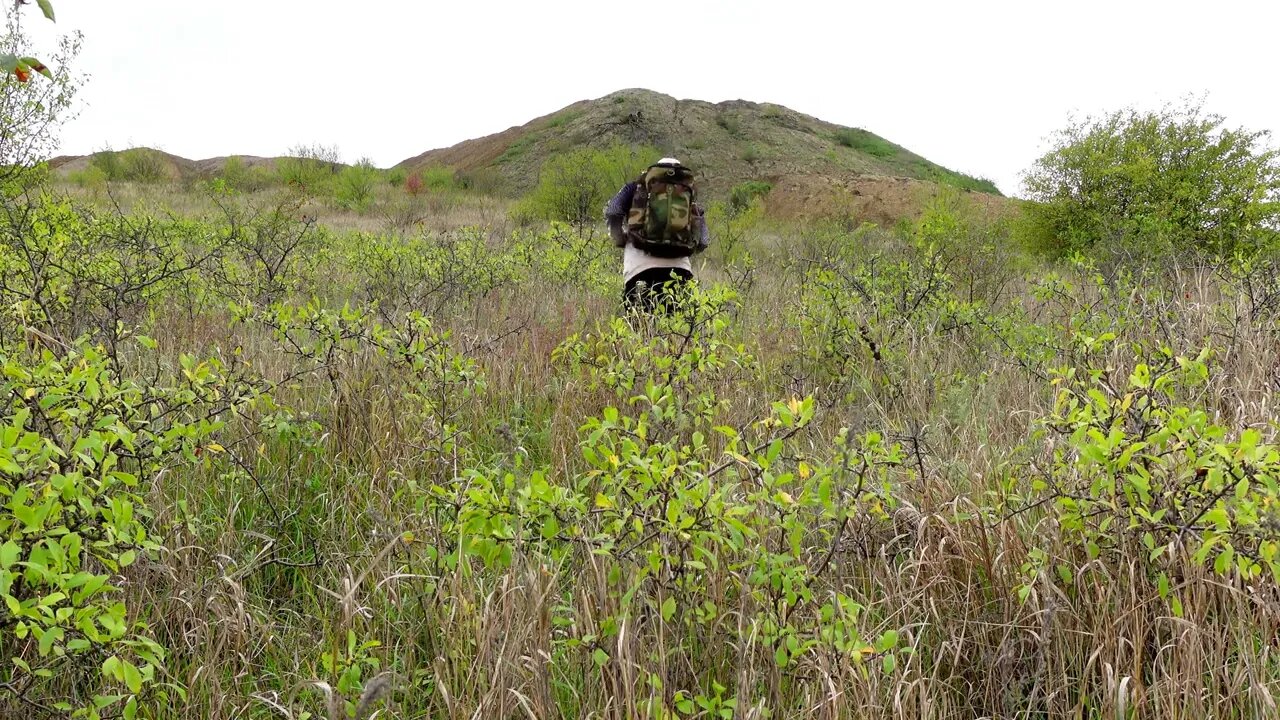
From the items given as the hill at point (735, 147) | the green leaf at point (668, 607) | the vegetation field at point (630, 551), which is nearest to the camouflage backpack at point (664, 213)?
the vegetation field at point (630, 551)

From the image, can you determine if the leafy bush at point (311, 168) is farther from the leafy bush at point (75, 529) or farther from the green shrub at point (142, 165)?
the leafy bush at point (75, 529)

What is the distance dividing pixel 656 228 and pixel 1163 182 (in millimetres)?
9582

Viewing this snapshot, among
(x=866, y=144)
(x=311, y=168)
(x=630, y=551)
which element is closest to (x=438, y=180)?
(x=311, y=168)

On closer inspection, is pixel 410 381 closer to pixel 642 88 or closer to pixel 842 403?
pixel 842 403

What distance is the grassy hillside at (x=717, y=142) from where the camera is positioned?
3447 centimetres

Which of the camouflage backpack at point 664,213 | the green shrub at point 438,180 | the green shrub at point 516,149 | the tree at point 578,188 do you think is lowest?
the camouflage backpack at point 664,213

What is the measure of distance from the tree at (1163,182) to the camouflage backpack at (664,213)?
777cm

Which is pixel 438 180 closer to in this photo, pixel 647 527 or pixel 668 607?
pixel 647 527

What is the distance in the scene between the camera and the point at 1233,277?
476cm

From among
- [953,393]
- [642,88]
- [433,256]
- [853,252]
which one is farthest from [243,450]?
[642,88]

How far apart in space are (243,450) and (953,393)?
3162 mm

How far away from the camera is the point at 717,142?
37469 millimetres

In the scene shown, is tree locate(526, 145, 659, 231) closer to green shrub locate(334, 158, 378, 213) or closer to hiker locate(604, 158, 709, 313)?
green shrub locate(334, 158, 378, 213)

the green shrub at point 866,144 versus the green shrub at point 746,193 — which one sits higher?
the green shrub at point 866,144
